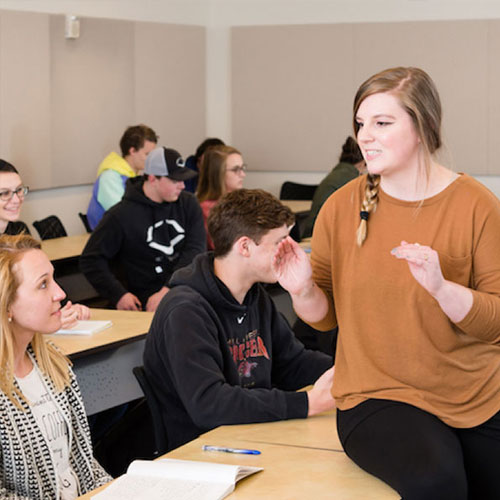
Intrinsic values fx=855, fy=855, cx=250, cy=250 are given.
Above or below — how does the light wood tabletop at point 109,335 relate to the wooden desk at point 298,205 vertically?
below

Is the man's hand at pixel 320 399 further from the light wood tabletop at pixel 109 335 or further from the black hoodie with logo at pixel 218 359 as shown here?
the light wood tabletop at pixel 109 335

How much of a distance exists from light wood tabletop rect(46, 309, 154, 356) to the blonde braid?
4.96 feet

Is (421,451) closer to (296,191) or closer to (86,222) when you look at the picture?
(86,222)

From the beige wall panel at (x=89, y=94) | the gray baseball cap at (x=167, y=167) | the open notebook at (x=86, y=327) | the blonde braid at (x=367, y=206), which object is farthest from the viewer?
the beige wall panel at (x=89, y=94)

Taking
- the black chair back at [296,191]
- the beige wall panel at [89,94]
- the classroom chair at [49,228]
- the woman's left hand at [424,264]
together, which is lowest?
the classroom chair at [49,228]

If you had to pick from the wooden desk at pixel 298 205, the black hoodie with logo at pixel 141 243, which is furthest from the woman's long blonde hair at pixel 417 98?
the wooden desk at pixel 298 205

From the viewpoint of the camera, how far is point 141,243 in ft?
16.0

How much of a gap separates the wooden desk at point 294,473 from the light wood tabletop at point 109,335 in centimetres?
116

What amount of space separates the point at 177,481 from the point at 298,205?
6121 millimetres

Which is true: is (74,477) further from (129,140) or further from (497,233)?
(129,140)

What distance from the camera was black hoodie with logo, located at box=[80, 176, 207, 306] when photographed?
15.6 feet

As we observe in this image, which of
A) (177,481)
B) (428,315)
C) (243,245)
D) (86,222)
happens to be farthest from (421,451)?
(86,222)

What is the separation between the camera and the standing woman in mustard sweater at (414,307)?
5.91 ft

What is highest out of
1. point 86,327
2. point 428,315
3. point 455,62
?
point 455,62
